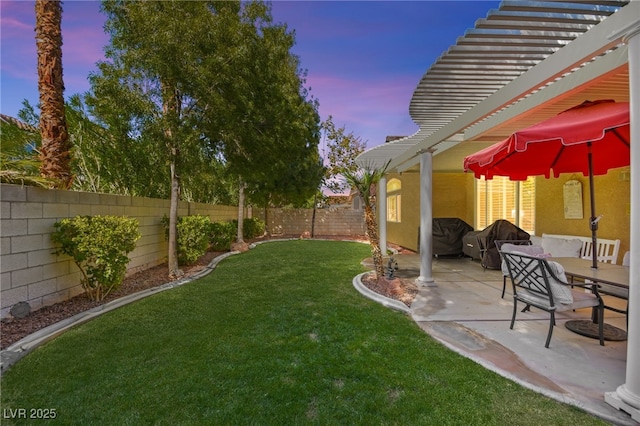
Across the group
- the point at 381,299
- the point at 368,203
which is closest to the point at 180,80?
the point at 368,203

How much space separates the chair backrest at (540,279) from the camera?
3.42 metres

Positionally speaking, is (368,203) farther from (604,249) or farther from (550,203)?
(550,203)

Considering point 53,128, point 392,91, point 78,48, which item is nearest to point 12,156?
point 53,128

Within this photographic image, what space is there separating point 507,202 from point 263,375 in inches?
357

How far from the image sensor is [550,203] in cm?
725

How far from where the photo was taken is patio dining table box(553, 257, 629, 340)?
10.8 feet

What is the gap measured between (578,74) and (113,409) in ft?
17.5

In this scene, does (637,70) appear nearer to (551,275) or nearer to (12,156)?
(551,275)

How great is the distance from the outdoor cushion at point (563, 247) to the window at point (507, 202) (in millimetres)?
2269

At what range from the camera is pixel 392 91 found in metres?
12.6

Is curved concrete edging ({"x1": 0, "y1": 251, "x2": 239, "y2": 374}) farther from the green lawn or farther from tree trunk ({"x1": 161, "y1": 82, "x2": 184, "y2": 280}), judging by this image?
tree trunk ({"x1": 161, "y1": 82, "x2": 184, "y2": 280})

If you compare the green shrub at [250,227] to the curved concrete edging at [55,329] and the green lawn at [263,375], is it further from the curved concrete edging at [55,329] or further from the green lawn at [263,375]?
the green lawn at [263,375]

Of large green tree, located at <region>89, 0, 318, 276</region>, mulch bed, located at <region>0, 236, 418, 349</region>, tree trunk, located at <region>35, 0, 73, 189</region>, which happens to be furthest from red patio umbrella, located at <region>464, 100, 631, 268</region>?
tree trunk, located at <region>35, 0, 73, 189</region>

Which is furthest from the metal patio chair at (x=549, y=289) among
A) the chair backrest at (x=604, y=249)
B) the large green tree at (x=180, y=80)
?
the large green tree at (x=180, y=80)
